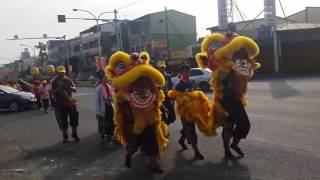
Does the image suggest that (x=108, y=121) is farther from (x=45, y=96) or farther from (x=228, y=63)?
(x=45, y=96)

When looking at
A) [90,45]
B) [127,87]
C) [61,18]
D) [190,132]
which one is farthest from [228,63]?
[90,45]

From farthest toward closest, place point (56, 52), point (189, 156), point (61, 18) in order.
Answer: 1. point (56, 52)
2. point (61, 18)
3. point (189, 156)

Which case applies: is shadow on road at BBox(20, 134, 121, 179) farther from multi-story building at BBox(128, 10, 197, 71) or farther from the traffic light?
multi-story building at BBox(128, 10, 197, 71)

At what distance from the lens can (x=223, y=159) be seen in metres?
7.66

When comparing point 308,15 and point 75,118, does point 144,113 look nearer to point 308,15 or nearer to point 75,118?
point 75,118

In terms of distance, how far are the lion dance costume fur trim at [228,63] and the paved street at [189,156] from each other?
0.89m

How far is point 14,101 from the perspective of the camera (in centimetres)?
2231

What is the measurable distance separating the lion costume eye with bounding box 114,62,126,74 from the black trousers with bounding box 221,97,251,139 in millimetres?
1721

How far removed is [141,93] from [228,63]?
1.53 metres

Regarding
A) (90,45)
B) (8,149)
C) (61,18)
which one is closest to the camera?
(8,149)

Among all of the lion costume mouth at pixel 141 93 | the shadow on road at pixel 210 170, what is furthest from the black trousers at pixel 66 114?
the lion costume mouth at pixel 141 93

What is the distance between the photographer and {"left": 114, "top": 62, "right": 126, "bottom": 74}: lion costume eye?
24.5ft

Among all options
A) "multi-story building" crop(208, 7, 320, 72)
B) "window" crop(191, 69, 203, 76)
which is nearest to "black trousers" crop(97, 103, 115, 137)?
"window" crop(191, 69, 203, 76)

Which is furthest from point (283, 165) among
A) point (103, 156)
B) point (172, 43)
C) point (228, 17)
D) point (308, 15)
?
point (172, 43)
